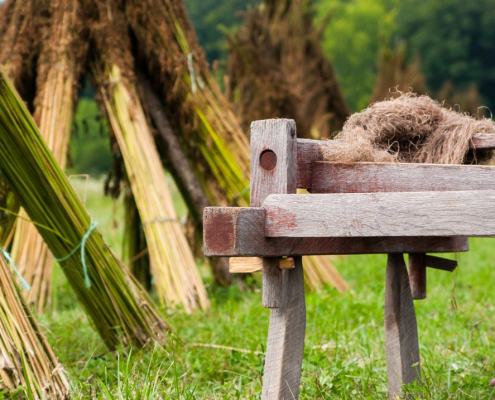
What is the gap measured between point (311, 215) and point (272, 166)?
0.22 metres

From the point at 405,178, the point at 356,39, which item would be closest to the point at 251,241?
the point at 405,178

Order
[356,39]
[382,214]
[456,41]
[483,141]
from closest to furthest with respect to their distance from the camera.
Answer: [382,214] < [483,141] < [456,41] < [356,39]

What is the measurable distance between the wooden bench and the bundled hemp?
0.16 ft

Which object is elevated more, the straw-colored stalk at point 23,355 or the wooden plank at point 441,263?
the wooden plank at point 441,263

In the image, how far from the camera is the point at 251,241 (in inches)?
58.3

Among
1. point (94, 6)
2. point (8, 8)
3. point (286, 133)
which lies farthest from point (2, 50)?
point (286, 133)

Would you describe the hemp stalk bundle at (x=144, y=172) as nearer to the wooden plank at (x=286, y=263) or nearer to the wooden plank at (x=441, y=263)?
the wooden plank at (x=441, y=263)

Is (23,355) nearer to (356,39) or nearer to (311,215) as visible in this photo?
(311,215)

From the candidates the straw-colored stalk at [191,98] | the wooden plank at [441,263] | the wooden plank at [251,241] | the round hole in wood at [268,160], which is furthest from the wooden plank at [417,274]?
the straw-colored stalk at [191,98]

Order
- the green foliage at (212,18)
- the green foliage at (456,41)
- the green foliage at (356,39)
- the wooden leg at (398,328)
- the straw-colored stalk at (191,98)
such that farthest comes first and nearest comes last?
1. the green foliage at (356,39)
2. the green foliage at (456,41)
3. the green foliage at (212,18)
4. the straw-colored stalk at (191,98)
5. the wooden leg at (398,328)

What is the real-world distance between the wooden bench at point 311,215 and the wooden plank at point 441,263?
5.9 inches

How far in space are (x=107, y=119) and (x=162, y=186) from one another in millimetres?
684

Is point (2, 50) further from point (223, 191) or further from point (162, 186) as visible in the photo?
point (223, 191)

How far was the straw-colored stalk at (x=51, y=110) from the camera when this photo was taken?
11.9ft
